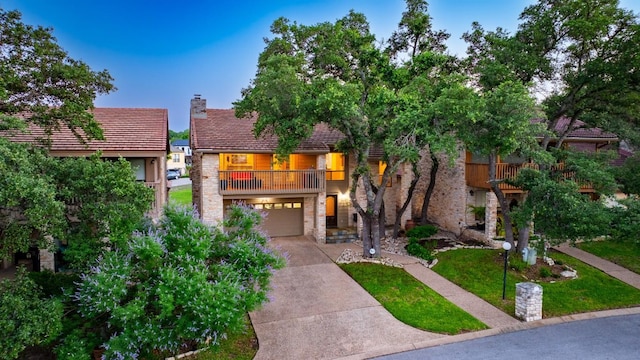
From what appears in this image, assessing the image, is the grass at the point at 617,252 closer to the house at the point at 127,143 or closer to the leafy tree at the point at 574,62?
the leafy tree at the point at 574,62

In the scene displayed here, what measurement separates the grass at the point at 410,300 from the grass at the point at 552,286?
1606 mm

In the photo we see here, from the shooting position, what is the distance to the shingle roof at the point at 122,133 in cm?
1392

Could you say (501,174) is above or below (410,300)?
above

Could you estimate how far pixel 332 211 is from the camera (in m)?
21.2

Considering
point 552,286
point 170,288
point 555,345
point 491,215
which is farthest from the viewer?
point 491,215

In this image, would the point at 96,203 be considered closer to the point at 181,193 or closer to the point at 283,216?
the point at 283,216

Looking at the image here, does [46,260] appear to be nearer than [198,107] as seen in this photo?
Yes

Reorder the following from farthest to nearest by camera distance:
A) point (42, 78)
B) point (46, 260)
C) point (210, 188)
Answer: point (210, 188), point (46, 260), point (42, 78)

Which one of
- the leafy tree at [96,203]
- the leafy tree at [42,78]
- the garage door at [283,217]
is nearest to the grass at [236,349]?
the leafy tree at [96,203]

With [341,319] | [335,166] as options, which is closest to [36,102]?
[341,319]

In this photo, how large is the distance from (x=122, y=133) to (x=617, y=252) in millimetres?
22596

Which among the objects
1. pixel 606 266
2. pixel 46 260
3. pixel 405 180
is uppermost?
pixel 405 180

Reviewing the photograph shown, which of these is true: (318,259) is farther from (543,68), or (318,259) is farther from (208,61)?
(208,61)

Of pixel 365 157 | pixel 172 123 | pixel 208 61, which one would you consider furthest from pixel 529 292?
pixel 172 123
